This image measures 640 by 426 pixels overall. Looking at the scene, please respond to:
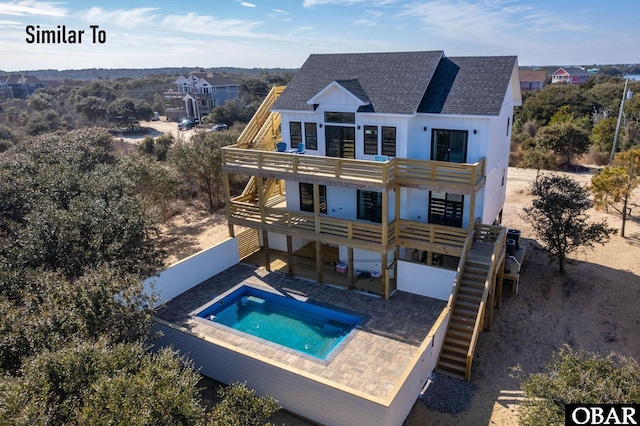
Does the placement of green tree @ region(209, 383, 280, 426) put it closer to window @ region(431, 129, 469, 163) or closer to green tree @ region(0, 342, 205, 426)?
green tree @ region(0, 342, 205, 426)

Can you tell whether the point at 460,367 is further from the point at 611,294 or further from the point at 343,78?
the point at 343,78

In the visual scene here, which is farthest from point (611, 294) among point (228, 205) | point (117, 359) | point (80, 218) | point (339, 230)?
point (80, 218)

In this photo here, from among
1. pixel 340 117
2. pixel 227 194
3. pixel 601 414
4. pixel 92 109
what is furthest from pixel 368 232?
pixel 92 109

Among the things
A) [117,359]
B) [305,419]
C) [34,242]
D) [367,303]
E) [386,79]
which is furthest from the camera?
[386,79]

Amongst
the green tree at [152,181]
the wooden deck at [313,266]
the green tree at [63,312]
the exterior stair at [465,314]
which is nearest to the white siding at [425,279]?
the exterior stair at [465,314]

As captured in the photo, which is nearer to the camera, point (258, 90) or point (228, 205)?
point (228, 205)

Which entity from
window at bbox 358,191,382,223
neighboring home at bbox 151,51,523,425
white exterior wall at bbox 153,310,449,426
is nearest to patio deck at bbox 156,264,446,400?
neighboring home at bbox 151,51,523,425

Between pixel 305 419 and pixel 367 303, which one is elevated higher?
pixel 367 303
